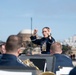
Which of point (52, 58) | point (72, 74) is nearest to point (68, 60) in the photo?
point (52, 58)

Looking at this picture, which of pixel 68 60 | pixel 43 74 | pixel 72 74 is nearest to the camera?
pixel 72 74

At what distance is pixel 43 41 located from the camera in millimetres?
9617

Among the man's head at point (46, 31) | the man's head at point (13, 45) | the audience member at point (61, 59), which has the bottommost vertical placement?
the audience member at point (61, 59)

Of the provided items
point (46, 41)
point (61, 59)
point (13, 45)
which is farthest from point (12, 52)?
point (46, 41)

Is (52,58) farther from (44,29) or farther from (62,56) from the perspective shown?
(44,29)

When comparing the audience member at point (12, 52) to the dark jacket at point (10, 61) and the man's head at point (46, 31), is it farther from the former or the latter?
the man's head at point (46, 31)

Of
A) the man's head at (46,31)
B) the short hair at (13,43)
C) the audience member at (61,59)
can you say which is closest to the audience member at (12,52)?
the short hair at (13,43)

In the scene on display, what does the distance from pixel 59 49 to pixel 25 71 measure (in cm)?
346

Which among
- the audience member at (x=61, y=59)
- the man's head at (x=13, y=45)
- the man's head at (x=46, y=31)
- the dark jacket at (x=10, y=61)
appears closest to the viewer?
the dark jacket at (x=10, y=61)

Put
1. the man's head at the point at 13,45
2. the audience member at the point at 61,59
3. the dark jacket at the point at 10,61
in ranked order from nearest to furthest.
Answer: the dark jacket at the point at 10,61 → the man's head at the point at 13,45 → the audience member at the point at 61,59

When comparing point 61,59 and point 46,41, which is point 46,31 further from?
point 61,59

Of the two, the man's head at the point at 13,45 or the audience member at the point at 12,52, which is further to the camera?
the man's head at the point at 13,45

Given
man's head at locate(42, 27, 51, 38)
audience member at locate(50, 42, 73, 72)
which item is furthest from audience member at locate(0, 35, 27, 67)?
man's head at locate(42, 27, 51, 38)

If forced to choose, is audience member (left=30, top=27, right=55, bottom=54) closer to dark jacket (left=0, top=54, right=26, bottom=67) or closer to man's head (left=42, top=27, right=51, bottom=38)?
man's head (left=42, top=27, right=51, bottom=38)
